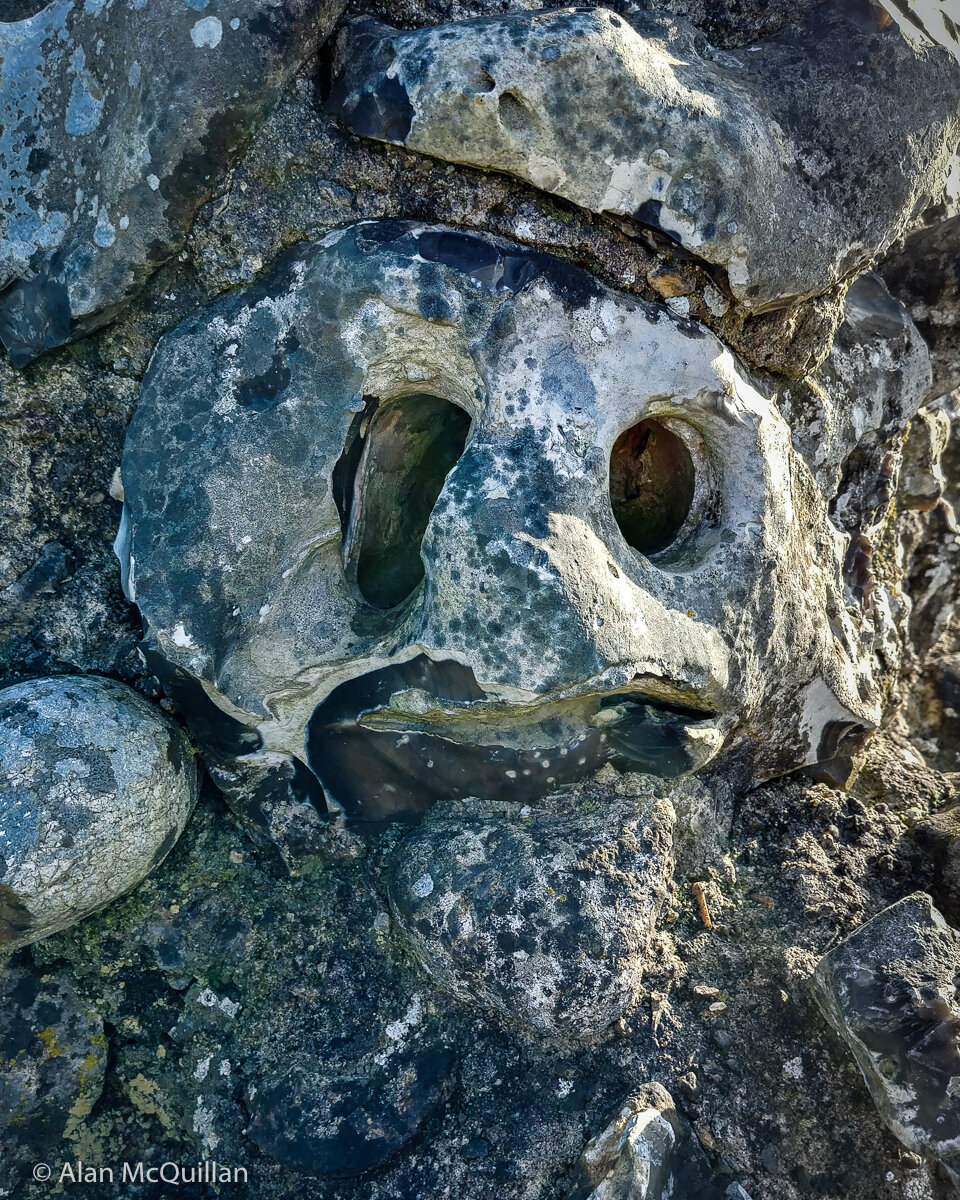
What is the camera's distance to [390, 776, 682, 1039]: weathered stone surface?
159 cm

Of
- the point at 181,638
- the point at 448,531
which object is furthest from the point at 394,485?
the point at 181,638

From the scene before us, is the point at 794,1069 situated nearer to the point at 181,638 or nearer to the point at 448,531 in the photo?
A: the point at 448,531

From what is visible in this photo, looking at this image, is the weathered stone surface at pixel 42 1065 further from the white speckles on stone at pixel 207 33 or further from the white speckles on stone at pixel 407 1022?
the white speckles on stone at pixel 207 33

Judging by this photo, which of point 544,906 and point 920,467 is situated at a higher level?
point 920,467

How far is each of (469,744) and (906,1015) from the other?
83cm

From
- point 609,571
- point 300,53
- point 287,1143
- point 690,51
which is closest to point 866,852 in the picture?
point 609,571

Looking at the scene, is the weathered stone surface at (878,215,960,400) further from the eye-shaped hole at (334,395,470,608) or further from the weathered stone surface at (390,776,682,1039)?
the weathered stone surface at (390,776,682,1039)

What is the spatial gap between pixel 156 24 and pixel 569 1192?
1.95 m

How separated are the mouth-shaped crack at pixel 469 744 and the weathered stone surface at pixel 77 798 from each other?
0.29 m

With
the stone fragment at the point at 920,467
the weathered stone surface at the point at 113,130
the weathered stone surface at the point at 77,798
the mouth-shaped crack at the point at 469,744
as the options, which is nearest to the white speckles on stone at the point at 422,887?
the mouth-shaped crack at the point at 469,744

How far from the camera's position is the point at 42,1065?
168cm

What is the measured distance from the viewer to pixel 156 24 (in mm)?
1516

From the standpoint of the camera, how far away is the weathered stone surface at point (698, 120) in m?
1.50

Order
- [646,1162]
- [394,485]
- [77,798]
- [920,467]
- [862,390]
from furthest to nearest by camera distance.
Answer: [920,467], [862,390], [394,485], [77,798], [646,1162]
